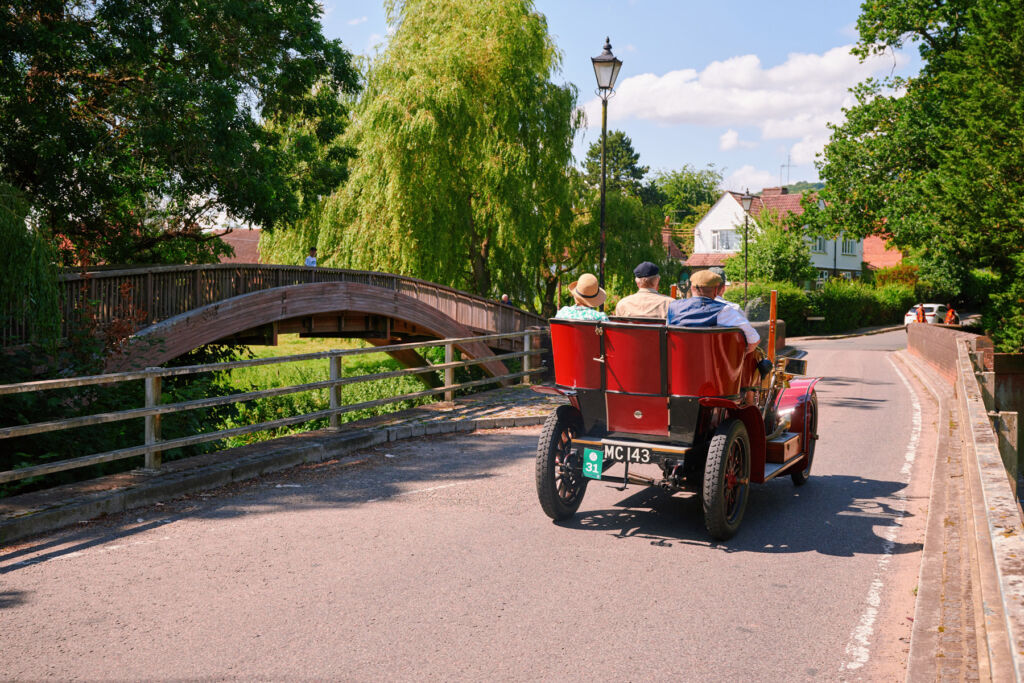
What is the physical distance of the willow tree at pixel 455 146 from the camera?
25391 millimetres

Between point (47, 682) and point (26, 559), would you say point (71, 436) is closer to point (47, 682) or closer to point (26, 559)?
point (26, 559)

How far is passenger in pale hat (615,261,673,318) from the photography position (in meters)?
7.34

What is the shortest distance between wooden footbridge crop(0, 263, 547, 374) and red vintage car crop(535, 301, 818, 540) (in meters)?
7.11

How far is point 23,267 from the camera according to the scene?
8.79 m

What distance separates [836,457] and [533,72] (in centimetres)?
1933

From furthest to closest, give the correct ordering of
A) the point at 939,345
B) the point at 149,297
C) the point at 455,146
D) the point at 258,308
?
the point at 455,146 → the point at 939,345 → the point at 258,308 → the point at 149,297

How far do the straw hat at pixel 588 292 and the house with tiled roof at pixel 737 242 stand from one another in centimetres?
6616

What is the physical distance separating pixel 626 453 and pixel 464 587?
5.92 ft

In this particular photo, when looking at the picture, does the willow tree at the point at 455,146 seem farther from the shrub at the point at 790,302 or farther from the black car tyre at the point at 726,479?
the shrub at the point at 790,302

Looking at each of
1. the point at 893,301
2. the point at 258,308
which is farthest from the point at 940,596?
the point at 893,301

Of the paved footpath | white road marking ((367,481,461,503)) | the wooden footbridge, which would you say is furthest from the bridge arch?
white road marking ((367,481,461,503))

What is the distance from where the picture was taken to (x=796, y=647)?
4.61 meters

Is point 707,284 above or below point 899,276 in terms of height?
below

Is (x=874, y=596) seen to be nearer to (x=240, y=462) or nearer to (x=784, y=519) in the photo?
(x=784, y=519)
